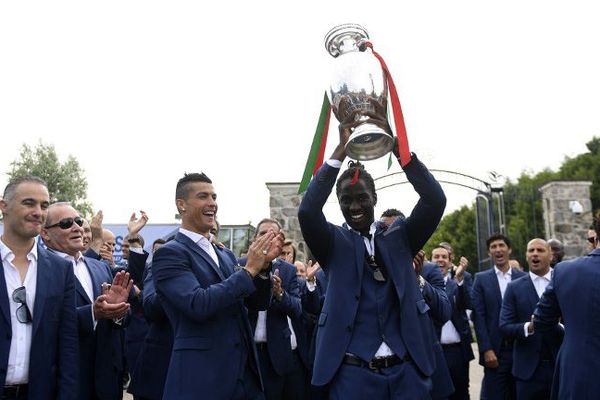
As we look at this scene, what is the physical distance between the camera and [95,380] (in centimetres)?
412

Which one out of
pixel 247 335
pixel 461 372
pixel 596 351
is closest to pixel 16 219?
pixel 247 335

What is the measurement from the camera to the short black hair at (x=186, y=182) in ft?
12.3

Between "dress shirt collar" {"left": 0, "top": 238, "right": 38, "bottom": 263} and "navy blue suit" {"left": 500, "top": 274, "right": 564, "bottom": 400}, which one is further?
"navy blue suit" {"left": 500, "top": 274, "right": 564, "bottom": 400}

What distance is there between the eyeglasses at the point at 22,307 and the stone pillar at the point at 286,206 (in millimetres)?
8194

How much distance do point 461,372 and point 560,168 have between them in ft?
125

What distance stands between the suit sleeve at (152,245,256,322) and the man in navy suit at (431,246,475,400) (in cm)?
396

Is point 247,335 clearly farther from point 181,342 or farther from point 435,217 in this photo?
point 435,217

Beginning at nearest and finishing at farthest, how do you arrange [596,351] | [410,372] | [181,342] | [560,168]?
1. [410,372]
2. [181,342]
3. [596,351]
4. [560,168]

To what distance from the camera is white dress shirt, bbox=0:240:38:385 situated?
3.25m

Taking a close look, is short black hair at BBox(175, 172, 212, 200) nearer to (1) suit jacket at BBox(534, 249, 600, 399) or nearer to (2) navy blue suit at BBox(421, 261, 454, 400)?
(2) navy blue suit at BBox(421, 261, 454, 400)

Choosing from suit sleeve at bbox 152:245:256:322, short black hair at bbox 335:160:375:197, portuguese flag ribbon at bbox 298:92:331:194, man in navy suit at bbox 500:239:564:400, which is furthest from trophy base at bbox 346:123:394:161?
man in navy suit at bbox 500:239:564:400

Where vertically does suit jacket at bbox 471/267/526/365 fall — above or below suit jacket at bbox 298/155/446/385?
below

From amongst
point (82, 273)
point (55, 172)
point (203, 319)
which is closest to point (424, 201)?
point (203, 319)

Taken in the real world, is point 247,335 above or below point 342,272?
below
